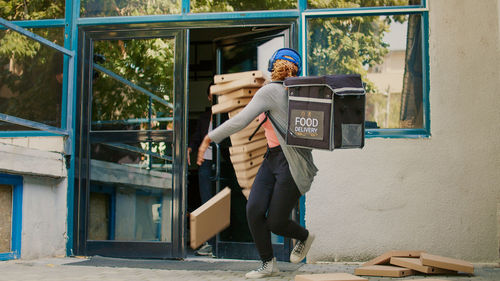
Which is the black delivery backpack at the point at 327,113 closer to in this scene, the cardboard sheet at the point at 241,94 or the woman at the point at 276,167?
the woman at the point at 276,167

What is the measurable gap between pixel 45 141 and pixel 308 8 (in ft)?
10.9

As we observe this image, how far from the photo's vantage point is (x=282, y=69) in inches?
189

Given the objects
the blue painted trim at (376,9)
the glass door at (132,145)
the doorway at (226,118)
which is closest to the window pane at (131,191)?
the glass door at (132,145)

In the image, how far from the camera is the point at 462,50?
6.26 m

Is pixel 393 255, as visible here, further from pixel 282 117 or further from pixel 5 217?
pixel 5 217

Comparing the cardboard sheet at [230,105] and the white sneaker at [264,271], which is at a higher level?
the cardboard sheet at [230,105]

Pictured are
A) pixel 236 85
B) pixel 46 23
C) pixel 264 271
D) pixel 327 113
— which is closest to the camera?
pixel 327 113

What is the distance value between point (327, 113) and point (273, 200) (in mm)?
836

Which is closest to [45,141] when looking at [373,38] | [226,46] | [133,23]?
[133,23]

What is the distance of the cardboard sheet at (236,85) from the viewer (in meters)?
5.38

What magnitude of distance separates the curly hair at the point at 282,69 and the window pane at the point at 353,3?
196 cm

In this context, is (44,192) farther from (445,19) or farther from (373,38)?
(445,19)

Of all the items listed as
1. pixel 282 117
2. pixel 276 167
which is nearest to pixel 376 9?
pixel 282 117

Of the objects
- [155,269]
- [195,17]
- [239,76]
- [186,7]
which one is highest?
[186,7]
